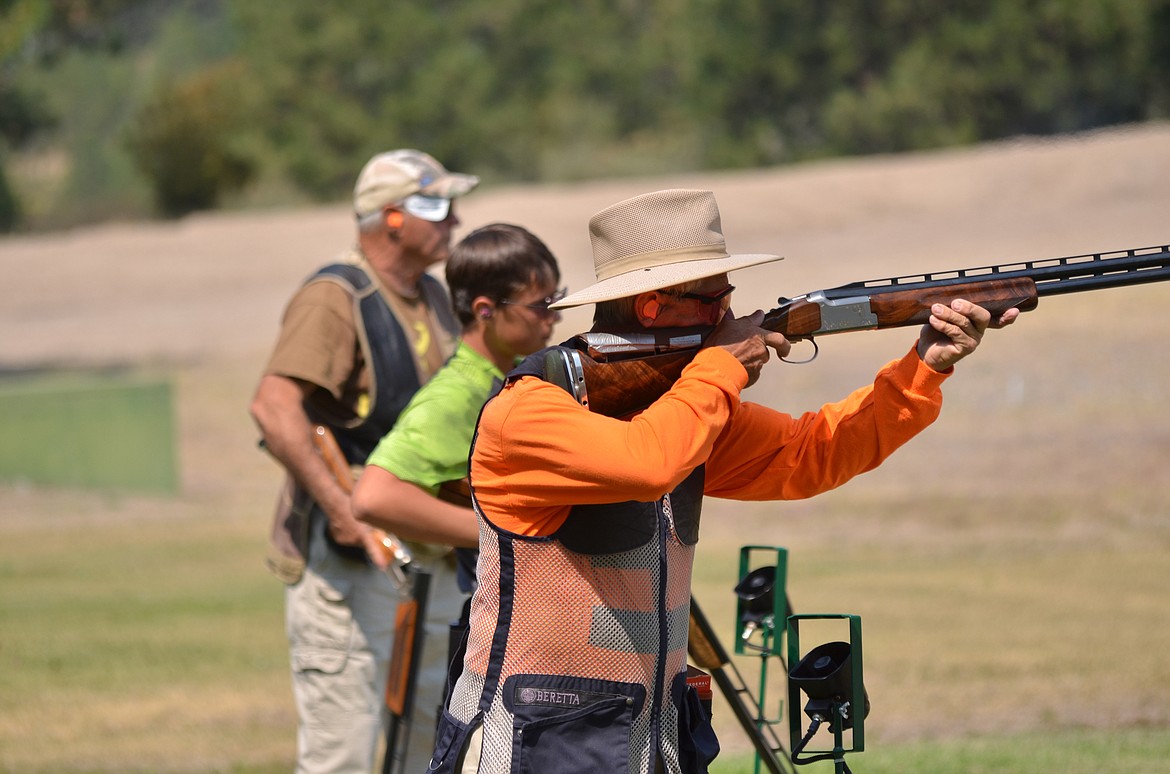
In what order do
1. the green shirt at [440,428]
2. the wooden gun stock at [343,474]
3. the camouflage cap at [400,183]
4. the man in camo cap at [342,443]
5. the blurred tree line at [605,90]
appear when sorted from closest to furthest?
the green shirt at [440,428]
the wooden gun stock at [343,474]
the man in camo cap at [342,443]
the camouflage cap at [400,183]
the blurred tree line at [605,90]

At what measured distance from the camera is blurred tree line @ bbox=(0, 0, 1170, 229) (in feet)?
152

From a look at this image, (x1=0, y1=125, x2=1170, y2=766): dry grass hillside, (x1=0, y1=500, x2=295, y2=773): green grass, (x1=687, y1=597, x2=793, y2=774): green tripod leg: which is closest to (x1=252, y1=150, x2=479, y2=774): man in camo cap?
(x1=687, y1=597, x2=793, y2=774): green tripod leg

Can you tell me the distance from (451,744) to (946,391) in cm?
1833

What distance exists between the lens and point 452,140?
5319cm

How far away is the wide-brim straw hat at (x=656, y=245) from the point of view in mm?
3430

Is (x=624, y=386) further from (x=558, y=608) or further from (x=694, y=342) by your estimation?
(x=558, y=608)

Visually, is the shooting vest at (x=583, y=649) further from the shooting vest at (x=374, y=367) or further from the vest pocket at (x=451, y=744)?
the shooting vest at (x=374, y=367)

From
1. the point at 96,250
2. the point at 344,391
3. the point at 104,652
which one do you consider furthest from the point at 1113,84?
the point at 344,391

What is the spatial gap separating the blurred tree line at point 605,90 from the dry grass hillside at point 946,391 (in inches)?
282

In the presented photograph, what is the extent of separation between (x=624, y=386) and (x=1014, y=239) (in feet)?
91.9

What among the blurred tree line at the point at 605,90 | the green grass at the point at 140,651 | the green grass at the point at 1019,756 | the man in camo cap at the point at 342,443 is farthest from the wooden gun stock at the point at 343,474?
the blurred tree line at the point at 605,90

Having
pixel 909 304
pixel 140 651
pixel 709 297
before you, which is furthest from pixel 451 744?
pixel 140 651

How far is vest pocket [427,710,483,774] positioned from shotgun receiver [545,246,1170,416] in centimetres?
73

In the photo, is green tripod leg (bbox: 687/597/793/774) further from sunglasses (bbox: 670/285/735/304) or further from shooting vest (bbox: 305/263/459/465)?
shooting vest (bbox: 305/263/459/465)
